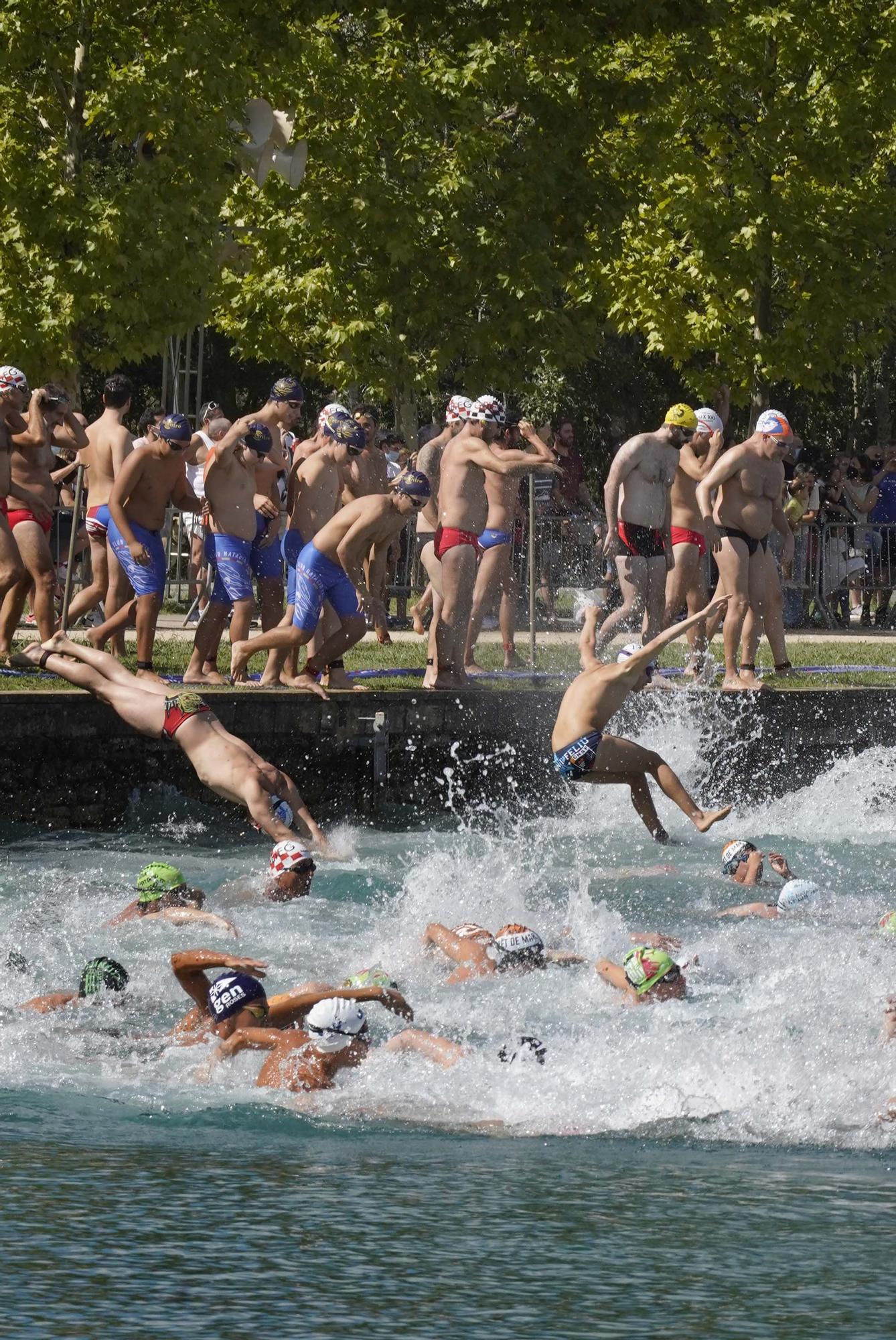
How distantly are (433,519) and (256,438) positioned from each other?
2.92 metres

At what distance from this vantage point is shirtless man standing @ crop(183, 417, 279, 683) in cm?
1419

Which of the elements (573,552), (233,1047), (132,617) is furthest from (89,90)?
(233,1047)

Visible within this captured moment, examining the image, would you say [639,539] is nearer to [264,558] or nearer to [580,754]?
[264,558]

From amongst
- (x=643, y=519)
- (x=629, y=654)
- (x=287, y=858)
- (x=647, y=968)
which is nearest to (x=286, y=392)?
(x=643, y=519)

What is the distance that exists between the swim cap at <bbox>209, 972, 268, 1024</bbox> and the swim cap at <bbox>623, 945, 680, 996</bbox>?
1717mm

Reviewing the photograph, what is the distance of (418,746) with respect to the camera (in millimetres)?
14727

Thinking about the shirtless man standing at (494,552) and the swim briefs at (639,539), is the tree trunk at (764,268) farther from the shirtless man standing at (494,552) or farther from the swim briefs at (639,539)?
the swim briefs at (639,539)

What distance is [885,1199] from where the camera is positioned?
680 cm

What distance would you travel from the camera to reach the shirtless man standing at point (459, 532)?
14.8 metres

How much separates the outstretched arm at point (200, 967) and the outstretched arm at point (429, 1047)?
631mm

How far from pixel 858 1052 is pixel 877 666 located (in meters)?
8.94

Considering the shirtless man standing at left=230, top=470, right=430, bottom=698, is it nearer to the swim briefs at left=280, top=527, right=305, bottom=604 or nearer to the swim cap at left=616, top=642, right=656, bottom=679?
the swim briefs at left=280, top=527, right=305, bottom=604

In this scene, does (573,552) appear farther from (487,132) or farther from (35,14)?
(35,14)

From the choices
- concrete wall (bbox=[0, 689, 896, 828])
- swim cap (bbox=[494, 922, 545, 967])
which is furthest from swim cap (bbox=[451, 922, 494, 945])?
concrete wall (bbox=[0, 689, 896, 828])
